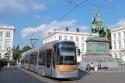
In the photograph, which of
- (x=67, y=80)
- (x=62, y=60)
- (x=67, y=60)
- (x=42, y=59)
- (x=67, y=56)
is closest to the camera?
(x=62, y=60)

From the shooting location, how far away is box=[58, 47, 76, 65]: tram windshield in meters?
24.6

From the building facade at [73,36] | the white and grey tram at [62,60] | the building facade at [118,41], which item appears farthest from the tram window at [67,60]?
the building facade at [73,36]

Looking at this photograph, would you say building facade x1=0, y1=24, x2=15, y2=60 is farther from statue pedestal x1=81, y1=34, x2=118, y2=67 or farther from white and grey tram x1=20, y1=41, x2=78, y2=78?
white and grey tram x1=20, y1=41, x2=78, y2=78

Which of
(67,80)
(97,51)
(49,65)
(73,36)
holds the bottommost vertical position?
(67,80)

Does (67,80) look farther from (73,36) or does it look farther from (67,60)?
(73,36)

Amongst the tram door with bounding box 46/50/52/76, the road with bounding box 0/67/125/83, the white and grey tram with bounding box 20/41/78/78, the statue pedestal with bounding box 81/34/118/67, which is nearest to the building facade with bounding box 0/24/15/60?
the statue pedestal with bounding box 81/34/118/67

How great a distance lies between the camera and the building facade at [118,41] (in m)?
110

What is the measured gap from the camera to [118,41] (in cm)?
11356

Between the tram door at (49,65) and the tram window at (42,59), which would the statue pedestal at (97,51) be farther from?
the tram door at (49,65)

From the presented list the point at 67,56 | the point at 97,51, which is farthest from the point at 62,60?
the point at 97,51

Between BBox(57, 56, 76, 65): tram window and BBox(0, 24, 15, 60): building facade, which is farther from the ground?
BBox(0, 24, 15, 60): building facade

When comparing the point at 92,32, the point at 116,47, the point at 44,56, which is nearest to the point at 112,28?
the point at 116,47

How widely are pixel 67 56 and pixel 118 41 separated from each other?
91.0 m

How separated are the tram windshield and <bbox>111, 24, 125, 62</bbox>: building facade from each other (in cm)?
8256
